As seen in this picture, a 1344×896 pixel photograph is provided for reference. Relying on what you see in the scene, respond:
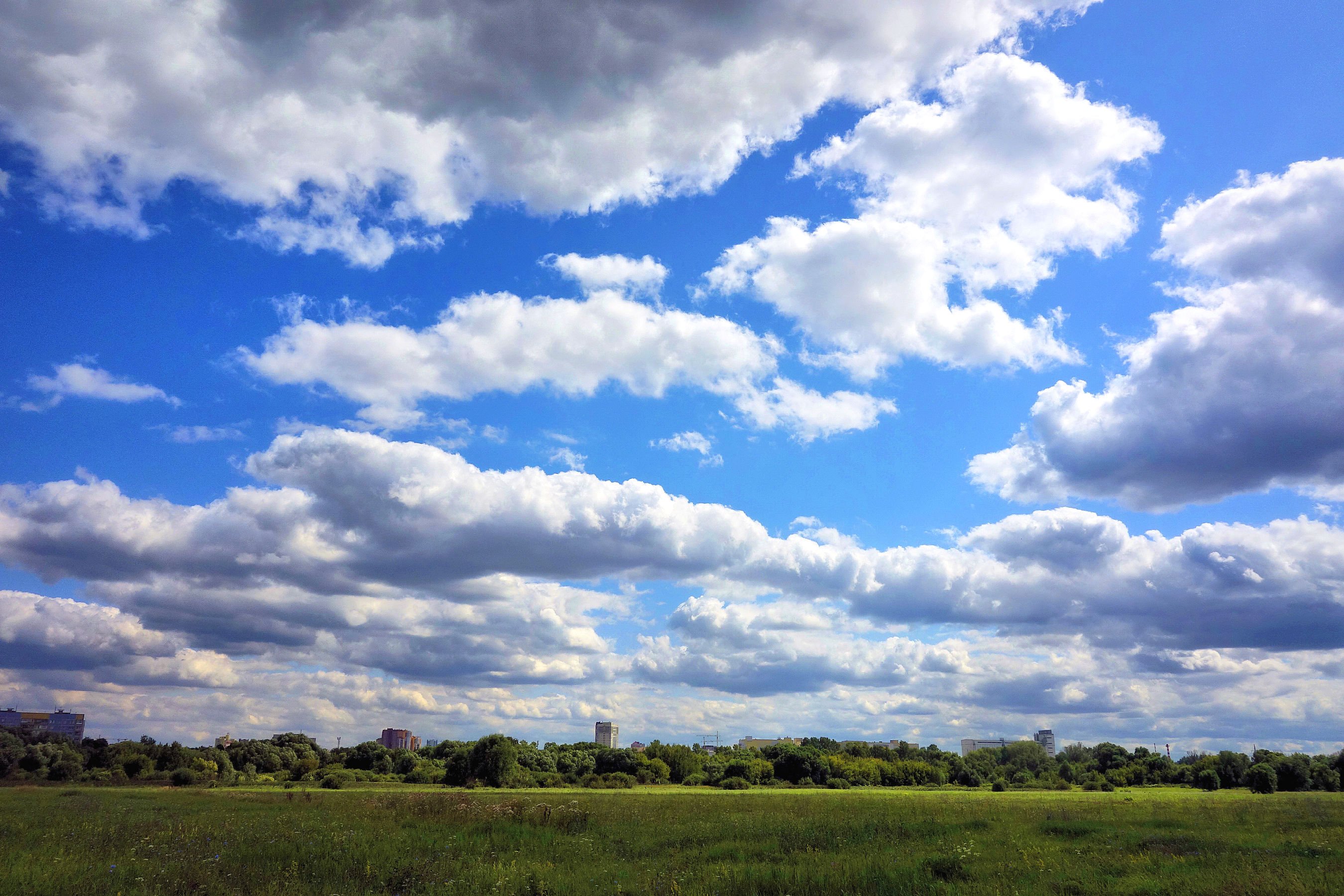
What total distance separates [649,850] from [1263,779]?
9940 centimetres

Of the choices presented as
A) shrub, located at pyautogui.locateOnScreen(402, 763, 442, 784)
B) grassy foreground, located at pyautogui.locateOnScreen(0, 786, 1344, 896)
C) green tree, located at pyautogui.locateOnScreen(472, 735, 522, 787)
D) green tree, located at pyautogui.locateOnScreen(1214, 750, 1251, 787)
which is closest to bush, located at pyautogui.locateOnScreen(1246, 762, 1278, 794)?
green tree, located at pyautogui.locateOnScreen(1214, 750, 1251, 787)

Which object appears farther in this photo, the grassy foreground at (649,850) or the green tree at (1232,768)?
the green tree at (1232,768)

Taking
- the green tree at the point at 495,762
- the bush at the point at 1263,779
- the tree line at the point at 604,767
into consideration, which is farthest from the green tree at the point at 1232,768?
the green tree at the point at 495,762

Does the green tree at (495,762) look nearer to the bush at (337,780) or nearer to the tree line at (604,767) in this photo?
the tree line at (604,767)

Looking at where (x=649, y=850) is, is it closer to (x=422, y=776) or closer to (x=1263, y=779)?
(x=422, y=776)

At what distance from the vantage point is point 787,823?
100 ft

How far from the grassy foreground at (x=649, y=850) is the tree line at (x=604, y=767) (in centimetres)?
5838

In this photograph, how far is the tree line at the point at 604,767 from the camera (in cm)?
9075

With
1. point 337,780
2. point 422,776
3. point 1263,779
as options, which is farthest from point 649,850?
point 1263,779

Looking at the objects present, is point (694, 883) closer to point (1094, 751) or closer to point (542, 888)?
point (542, 888)

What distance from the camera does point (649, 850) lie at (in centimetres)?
2447

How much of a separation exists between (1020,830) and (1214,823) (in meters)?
11.2

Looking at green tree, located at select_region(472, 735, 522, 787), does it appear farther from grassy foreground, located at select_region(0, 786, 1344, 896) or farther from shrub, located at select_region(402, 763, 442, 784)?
grassy foreground, located at select_region(0, 786, 1344, 896)

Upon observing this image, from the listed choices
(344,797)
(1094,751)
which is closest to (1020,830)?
(344,797)
